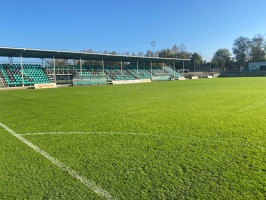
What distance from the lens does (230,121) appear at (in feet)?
21.5

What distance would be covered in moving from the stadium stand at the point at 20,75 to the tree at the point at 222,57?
85937 mm

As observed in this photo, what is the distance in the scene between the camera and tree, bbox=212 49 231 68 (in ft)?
352

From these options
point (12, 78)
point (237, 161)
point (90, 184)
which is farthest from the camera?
point (12, 78)

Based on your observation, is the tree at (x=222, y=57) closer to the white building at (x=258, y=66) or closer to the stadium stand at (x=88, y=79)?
the white building at (x=258, y=66)

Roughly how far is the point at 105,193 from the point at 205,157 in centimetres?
180

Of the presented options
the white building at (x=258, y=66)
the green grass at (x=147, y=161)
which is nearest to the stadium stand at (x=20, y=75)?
the green grass at (x=147, y=161)

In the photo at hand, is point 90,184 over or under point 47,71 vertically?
under

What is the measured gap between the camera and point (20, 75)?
37.0 m

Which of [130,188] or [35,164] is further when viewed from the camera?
[35,164]

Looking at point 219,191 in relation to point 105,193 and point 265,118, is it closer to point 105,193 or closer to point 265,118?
point 105,193

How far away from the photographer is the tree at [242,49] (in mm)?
110250

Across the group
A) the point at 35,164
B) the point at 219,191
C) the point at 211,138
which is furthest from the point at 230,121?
the point at 35,164

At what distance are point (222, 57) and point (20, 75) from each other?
323ft

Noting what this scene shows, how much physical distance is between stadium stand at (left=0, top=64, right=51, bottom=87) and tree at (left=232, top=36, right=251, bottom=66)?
3733 inches
